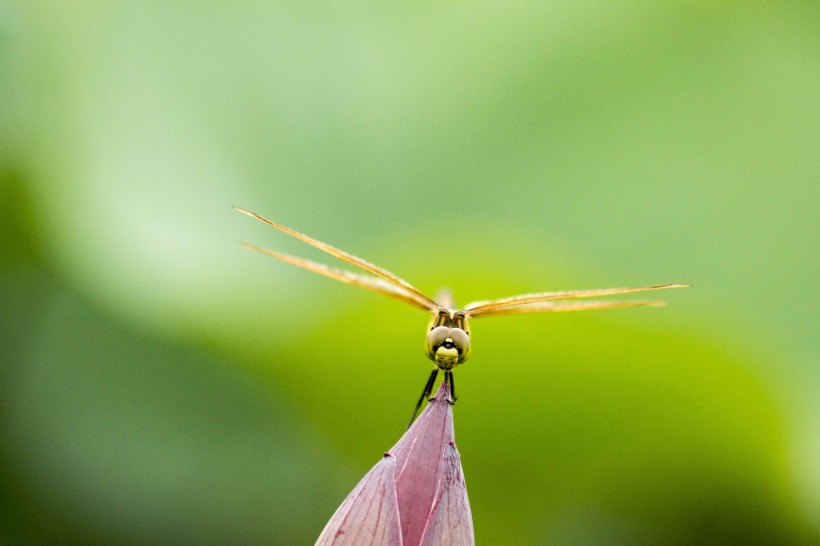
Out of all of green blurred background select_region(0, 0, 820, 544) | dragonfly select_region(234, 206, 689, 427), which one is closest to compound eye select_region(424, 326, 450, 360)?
dragonfly select_region(234, 206, 689, 427)

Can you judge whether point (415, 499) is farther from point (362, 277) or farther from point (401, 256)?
point (401, 256)

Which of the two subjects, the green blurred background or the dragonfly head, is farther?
the green blurred background

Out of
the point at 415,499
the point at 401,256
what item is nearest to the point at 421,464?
the point at 415,499

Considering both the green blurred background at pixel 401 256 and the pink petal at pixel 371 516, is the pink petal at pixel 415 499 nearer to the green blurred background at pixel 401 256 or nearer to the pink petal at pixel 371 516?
the pink petal at pixel 371 516

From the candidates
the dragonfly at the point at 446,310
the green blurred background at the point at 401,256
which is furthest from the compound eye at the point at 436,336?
the green blurred background at the point at 401,256

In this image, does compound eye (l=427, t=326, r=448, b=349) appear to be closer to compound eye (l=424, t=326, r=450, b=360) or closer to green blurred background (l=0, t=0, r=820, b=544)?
compound eye (l=424, t=326, r=450, b=360)
